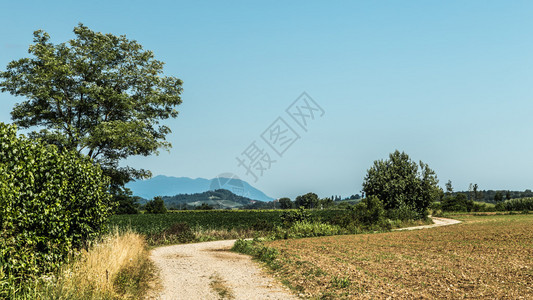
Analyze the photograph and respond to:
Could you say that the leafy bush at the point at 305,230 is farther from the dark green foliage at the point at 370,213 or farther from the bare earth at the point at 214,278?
the bare earth at the point at 214,278

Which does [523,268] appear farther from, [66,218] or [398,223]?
[398,223]

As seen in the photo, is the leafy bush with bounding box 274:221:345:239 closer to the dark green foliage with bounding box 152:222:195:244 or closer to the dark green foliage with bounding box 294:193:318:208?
the dark green foliage with bounding box 152:222:195:244

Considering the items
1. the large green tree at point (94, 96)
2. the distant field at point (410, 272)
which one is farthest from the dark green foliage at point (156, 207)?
the distant field at point (410, 272)

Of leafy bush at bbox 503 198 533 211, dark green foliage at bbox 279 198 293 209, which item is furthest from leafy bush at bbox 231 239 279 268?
dark green foliage at bbox 279 198 293 209

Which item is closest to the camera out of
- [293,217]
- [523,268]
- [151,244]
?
[523,268]

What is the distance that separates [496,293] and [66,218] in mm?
10746

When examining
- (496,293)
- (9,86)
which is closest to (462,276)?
(496,293)

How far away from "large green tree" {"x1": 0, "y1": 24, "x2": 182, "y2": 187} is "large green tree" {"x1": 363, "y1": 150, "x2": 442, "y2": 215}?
25.3m

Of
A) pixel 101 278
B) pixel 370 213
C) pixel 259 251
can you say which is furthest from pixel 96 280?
pixel 370 213

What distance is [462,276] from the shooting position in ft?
34.7

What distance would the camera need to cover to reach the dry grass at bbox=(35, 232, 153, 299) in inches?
293

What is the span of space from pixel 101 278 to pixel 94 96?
20.7 meters

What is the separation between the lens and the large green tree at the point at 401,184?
4109 cm

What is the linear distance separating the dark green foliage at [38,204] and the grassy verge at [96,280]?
0.36 meters
